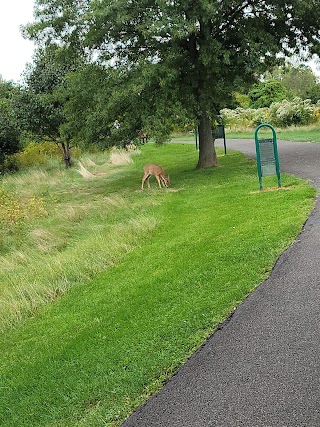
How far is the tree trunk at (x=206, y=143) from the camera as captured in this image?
1978 centimetres

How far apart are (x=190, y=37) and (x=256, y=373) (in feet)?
51.0

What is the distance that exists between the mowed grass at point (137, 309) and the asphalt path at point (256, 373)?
183 mm

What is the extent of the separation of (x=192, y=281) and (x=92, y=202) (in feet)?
34.5

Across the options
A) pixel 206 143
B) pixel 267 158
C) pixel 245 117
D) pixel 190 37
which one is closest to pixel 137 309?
pixel 267 158

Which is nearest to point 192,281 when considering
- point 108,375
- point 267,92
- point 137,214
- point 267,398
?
point 108,375

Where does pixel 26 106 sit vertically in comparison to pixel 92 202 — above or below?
above

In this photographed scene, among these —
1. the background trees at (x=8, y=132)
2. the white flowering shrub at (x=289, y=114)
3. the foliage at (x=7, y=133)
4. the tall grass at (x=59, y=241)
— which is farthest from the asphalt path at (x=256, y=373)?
the white flowering shrub at (x=289, y=114)

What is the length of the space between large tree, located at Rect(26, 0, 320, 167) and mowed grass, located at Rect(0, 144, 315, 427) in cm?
651

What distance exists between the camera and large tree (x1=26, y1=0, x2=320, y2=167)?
1579cm

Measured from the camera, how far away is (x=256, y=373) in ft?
13.0

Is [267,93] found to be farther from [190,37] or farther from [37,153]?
[190,37]

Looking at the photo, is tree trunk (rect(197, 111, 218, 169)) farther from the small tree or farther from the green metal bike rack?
the small tree

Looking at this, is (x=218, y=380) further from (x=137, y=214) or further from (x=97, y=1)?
(x=97, y=1)

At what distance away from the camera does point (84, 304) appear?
6.64m
